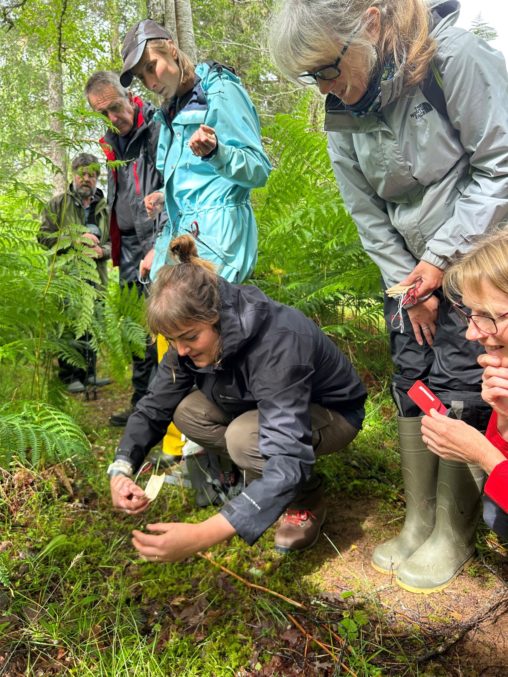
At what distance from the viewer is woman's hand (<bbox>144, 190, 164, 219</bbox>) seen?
3010 mm

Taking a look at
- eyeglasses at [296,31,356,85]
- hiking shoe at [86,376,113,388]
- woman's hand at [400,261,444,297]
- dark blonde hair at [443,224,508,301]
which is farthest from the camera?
hiking shoe at [86,376,113,388]

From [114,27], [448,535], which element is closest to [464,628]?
[448,535]

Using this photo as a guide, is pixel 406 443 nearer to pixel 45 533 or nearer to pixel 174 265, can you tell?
pixel 174 265

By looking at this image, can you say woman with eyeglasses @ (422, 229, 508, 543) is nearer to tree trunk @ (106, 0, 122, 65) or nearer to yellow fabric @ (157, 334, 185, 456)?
yellow fabric @ (157, 334, 185, 456)

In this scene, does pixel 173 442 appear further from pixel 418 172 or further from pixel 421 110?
pixel 421 110

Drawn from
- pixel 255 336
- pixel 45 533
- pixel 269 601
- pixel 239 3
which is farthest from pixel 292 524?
pixel 239 3

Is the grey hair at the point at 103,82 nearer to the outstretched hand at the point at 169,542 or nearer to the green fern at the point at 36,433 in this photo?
the green fern at the point at 36,433

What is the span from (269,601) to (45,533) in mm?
1048

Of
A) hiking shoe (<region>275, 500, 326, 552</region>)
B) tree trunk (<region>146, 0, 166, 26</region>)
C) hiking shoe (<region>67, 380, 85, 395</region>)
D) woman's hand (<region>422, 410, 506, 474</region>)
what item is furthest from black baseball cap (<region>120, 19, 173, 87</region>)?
hiking shoe (<region>67, 380, 85, 395</region>)

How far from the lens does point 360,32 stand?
167cm

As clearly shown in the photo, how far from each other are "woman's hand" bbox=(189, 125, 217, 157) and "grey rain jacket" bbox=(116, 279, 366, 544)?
65cm

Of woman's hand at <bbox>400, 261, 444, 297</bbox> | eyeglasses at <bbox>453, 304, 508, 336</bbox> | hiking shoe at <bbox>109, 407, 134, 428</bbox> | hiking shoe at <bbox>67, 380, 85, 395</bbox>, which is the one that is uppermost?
eyeglasses at <bbox>453, 304, 508, 336</bbox>

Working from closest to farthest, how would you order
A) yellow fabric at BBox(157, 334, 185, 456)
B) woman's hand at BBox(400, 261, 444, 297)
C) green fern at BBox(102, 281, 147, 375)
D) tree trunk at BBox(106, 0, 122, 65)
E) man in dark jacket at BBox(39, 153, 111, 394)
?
woman's hand at BBox(400, 261, 444, 297), green fern at BBox(102, 281, 147, 375), yellow fabric at BBox(157, 334, 185, 456), man in dark jacket at BBox(39, 153, 111, 394), tree trunk at BBox(106, 0, 122, 65)

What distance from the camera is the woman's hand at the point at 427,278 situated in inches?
72.0
